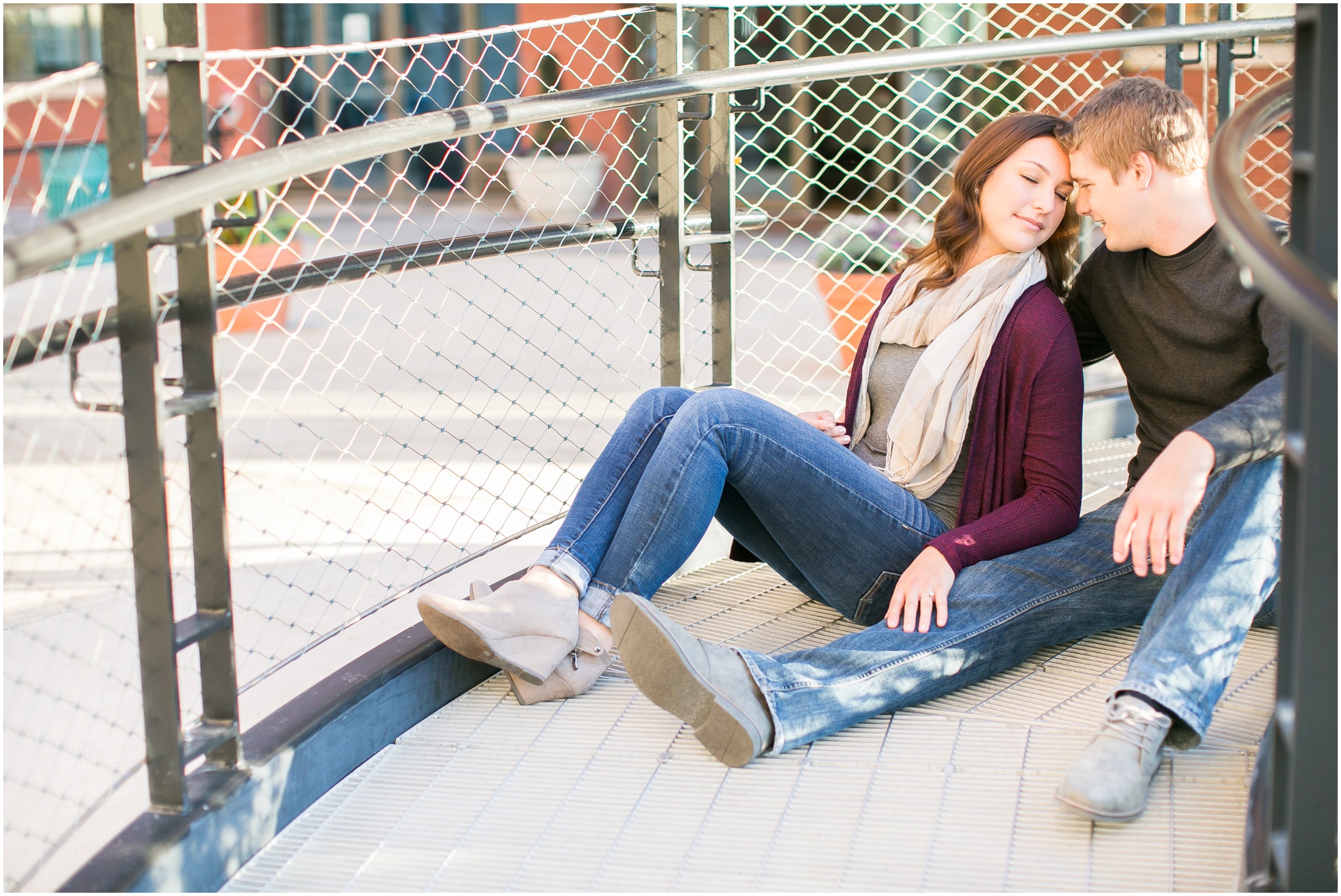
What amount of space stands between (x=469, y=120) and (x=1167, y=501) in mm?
1048

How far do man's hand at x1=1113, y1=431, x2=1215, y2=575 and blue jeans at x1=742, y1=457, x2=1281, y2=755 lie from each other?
7 centimetres

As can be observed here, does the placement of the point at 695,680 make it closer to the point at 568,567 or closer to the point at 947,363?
the point at 568,567

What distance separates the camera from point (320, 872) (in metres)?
1.52

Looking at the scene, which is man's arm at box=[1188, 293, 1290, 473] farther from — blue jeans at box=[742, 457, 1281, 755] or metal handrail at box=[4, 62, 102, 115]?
metal handrail at box=[4, 62, 102, 115]

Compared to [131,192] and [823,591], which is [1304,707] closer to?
[823,591]

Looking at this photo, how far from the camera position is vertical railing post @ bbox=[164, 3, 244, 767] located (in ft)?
4.70

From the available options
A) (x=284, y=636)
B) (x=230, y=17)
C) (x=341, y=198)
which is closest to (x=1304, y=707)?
(x=284, y=636)

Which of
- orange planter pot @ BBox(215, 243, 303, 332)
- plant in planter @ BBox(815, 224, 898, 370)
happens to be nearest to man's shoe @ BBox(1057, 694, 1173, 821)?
plant in planter @ BBox(815, 224, 898, 370)

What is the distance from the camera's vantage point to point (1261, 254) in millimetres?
994

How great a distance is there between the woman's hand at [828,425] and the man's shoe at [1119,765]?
0.67 metres

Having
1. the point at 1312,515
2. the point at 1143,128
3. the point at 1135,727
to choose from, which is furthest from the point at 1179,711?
the point at 1143,128

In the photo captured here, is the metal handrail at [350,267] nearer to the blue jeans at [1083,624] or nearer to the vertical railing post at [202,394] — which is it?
the vertical railing post at [202,394]

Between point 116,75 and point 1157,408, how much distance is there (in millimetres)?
1532

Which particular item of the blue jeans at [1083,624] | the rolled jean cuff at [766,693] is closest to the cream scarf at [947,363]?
the blue jeans at [1083,624]
